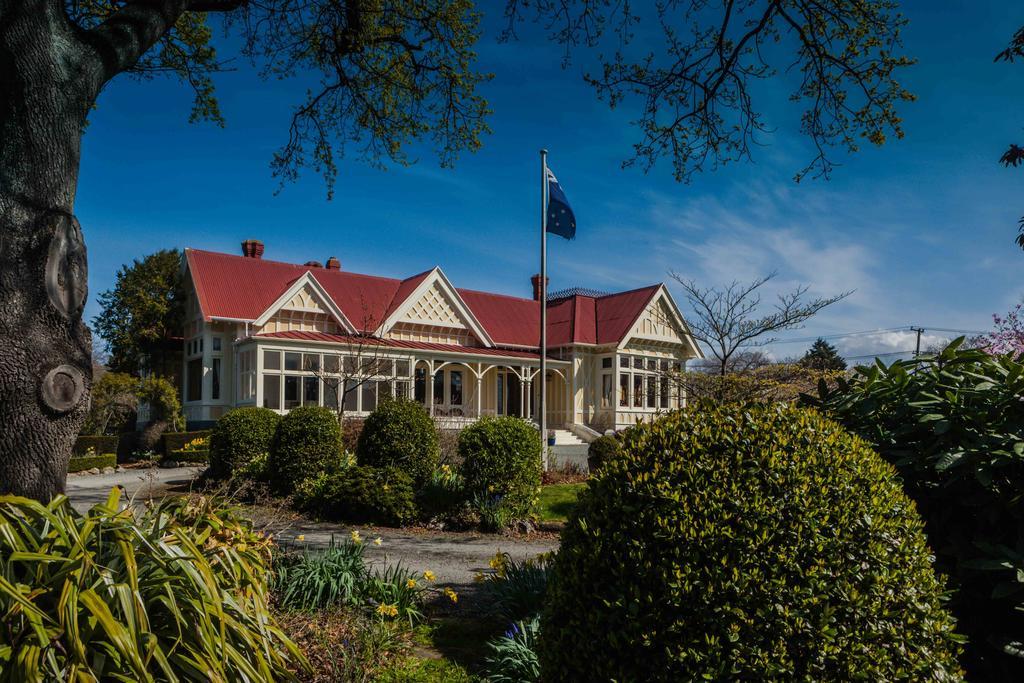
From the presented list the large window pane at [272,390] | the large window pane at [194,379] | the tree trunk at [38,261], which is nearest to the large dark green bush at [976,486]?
the tree trunk at [38,261]

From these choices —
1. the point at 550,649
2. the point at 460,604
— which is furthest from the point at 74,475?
the point at 550,649

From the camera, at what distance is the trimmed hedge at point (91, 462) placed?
19156mm

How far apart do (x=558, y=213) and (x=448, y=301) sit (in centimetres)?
1065

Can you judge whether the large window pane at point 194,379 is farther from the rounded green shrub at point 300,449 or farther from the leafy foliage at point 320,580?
the leafy foliage at point 320,580

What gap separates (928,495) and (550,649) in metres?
2.09

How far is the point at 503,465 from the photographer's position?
1151 centimetres

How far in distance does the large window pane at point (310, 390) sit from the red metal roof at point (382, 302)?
2.69 m

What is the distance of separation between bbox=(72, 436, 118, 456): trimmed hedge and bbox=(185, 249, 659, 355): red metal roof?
4989 millimetres

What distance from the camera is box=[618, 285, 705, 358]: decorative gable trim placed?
98.5 feet

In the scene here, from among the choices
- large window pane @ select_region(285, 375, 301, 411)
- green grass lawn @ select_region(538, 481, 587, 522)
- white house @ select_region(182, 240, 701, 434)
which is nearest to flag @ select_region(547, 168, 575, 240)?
white house @ select_region(182, 240, 701, 434)

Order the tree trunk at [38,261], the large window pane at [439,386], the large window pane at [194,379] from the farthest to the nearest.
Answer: the large window pane at [439,386] → the large window pane at [194,379] → the tree trunk at [38,261]

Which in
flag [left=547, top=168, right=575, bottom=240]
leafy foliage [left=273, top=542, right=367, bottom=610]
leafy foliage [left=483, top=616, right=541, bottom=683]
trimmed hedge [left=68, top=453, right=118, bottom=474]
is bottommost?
trimmed hedge [left=68, top=453, right=118, bottom=474]

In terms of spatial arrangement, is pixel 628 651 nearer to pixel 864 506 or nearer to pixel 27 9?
pixel 864 506

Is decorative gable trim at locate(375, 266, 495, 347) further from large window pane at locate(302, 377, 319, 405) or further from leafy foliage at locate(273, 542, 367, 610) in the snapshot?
leafy foliage at locate(273, 542, 367, 610)
